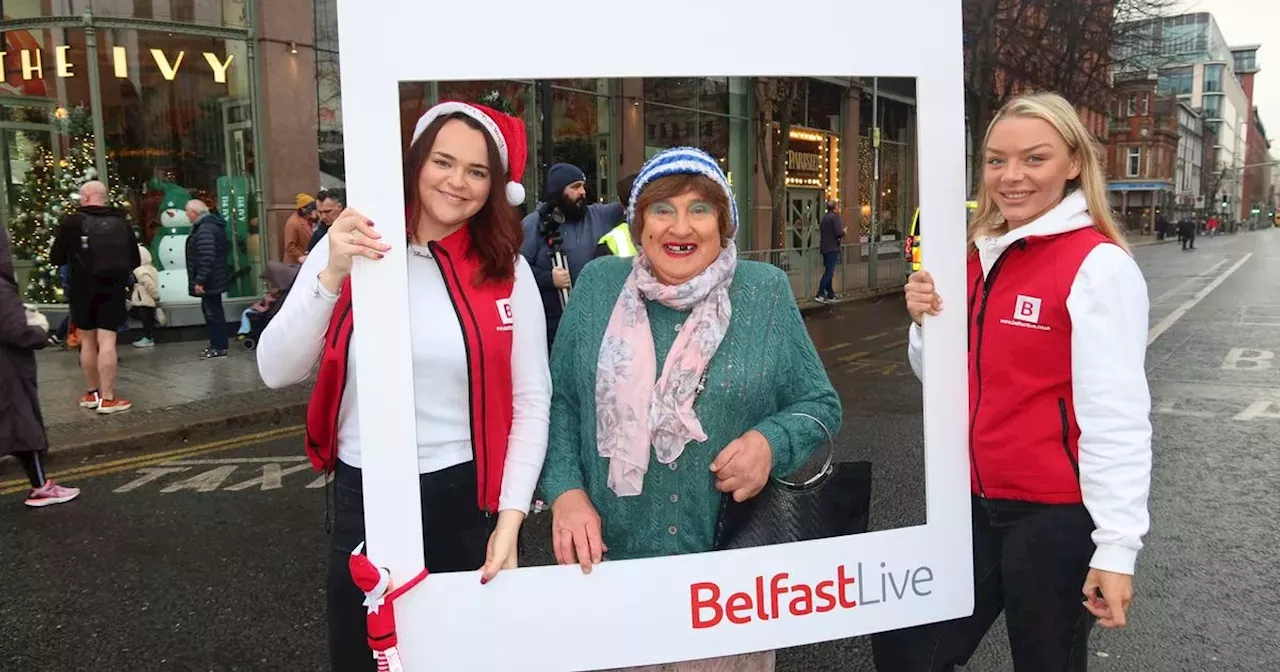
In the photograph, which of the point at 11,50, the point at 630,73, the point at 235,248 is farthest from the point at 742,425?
the point at 11,50

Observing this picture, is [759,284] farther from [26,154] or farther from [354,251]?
[26,154]

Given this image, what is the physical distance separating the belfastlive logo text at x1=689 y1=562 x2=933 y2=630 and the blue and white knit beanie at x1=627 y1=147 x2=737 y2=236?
671mm

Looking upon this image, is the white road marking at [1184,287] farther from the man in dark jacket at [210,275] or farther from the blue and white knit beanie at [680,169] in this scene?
the blue and white knit beanie at [680,169]

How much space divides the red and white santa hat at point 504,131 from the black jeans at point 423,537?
0.57 m

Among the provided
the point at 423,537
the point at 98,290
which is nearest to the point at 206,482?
the point at 98,290

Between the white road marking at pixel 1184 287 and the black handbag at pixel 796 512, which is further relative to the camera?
the white road marking at pixel 1184 287

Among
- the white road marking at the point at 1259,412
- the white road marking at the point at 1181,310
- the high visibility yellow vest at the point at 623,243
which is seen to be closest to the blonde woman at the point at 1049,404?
the high visibility yellow vest at the point at 623,243

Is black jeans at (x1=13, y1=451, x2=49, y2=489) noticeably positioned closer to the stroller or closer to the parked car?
the stroller

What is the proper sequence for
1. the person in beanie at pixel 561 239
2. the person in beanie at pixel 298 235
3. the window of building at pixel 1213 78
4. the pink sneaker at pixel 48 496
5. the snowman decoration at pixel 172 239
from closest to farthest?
1. the person in beanie at pixel 561 239
2. the pink sneaker at pixel 48 496
3. the person in beanie at pixel 298 235
4. the snowman decoration at pixel 172 239
5. the window of building at pixel 1213 78

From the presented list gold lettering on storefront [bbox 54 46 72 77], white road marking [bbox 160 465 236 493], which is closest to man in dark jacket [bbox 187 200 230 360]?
gold lettering on storefront [bbox 54 46 72 77]

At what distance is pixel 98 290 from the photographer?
285 inches

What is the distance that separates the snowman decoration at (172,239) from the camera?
11789mm

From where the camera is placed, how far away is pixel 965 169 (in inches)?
62.7

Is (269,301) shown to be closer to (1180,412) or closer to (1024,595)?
(1180,412)
